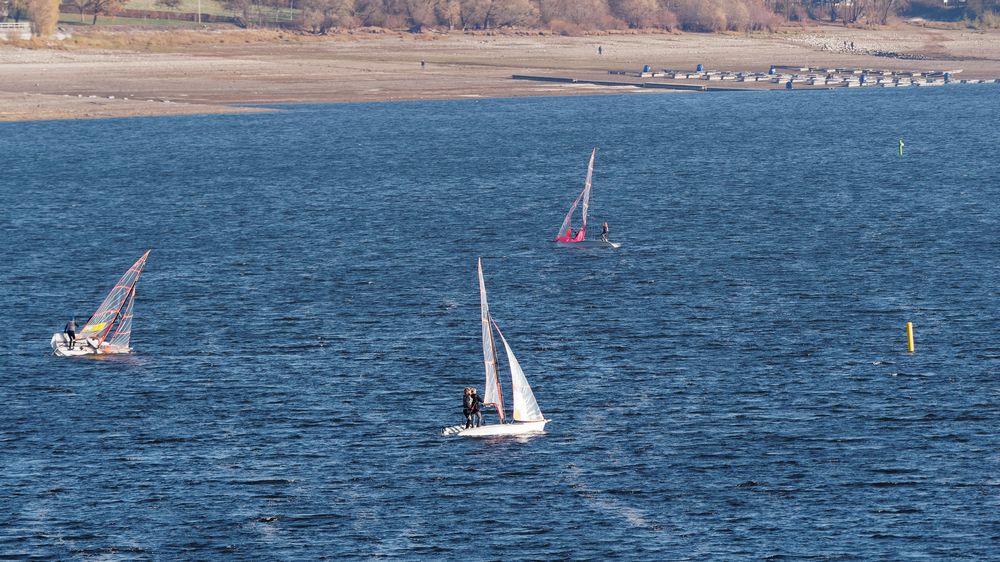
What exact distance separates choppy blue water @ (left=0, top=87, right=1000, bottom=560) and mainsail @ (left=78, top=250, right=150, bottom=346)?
2.14 meters

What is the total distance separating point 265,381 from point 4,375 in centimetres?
1475

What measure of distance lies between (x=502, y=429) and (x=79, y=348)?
97.5 ft

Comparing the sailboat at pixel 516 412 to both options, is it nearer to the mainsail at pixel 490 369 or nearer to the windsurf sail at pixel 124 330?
the mainsail at pixel 490 369

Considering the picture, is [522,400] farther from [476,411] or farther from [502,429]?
[476,411]

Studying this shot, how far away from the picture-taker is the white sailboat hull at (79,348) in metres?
88.7

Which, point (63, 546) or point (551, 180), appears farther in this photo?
point (551, 180)

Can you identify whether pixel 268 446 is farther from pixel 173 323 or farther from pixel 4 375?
pixel 173 323

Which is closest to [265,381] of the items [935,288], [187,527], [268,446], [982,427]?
[268,446]

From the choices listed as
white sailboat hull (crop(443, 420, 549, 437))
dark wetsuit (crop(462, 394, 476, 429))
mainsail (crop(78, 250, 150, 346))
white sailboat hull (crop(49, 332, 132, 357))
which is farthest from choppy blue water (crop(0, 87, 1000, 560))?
mainsail (crop(78, 250, 150, 346))

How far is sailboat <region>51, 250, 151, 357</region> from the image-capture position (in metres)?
Answer: 88.9

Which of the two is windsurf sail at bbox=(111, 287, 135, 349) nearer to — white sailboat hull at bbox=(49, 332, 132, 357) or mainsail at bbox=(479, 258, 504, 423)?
white sailboat hull at bbox=(49, 332, 132, 357)

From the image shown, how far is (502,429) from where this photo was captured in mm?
73188

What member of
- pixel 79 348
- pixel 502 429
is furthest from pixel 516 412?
pixel 79 348

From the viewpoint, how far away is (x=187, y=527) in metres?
60.9
